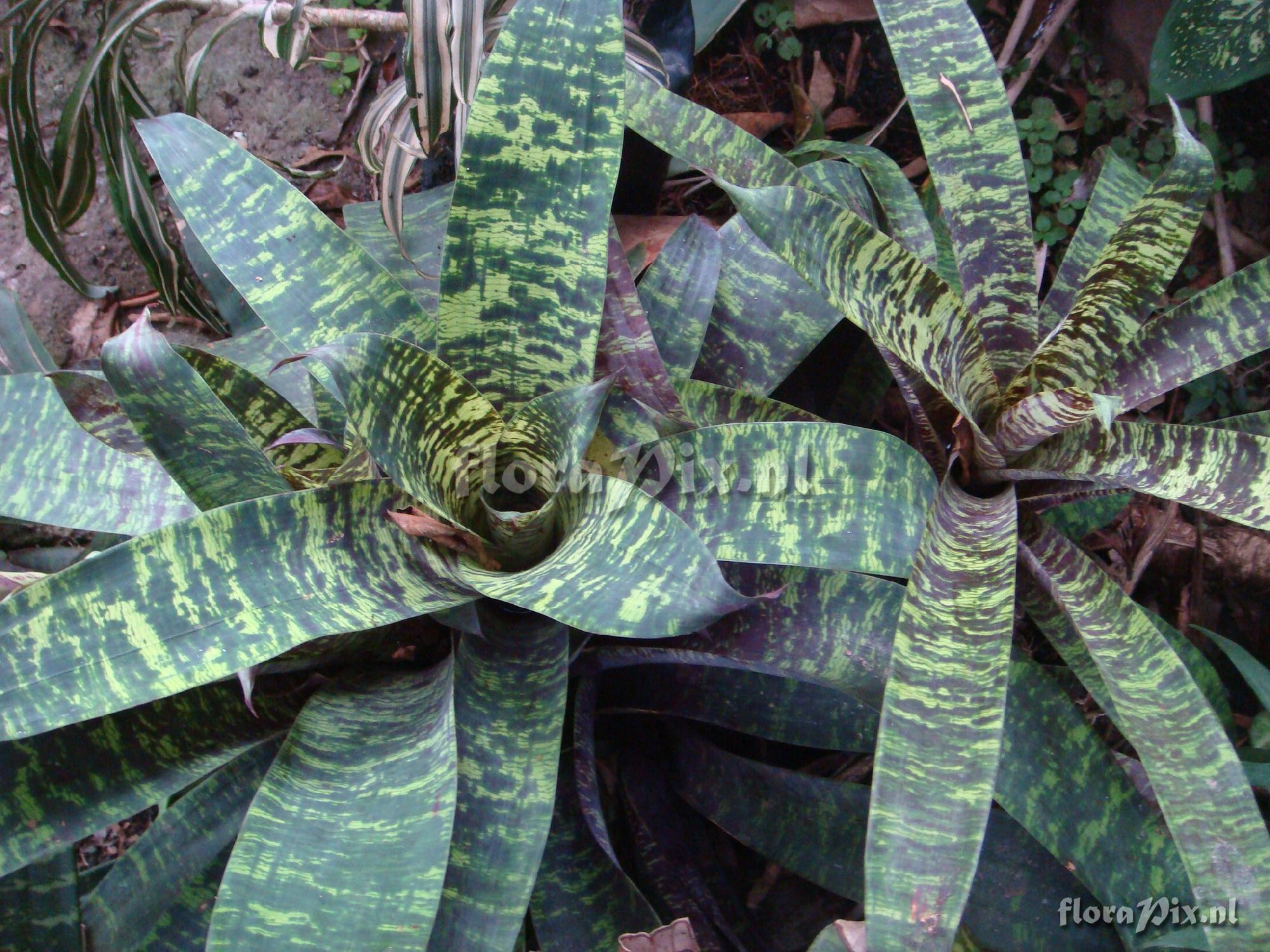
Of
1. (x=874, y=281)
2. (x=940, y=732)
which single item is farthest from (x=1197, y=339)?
(x=940, y=732)

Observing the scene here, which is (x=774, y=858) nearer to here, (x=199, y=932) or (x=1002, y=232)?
(x=199, y=932)

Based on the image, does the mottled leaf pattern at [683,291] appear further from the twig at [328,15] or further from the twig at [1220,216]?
the twig at [1220,216]

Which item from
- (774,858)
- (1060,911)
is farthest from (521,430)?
(1060,911)

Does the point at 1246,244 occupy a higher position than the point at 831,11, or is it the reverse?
the point at 831,11

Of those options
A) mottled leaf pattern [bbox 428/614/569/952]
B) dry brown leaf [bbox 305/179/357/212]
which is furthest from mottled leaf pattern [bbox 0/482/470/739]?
dry brown leaf [bbox 305/179/357/212]

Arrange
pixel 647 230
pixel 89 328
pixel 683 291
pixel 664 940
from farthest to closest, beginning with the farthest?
pixel 89 328 → pixel 647 230 → pixel 683 291 → pixel 664 940

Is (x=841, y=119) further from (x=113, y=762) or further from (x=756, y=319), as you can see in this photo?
(x=113, y=762)

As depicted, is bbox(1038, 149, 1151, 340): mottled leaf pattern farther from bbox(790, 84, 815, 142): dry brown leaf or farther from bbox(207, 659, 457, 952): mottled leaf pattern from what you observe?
bbox(207, 659, 457, 952): mottled leaf pattern
